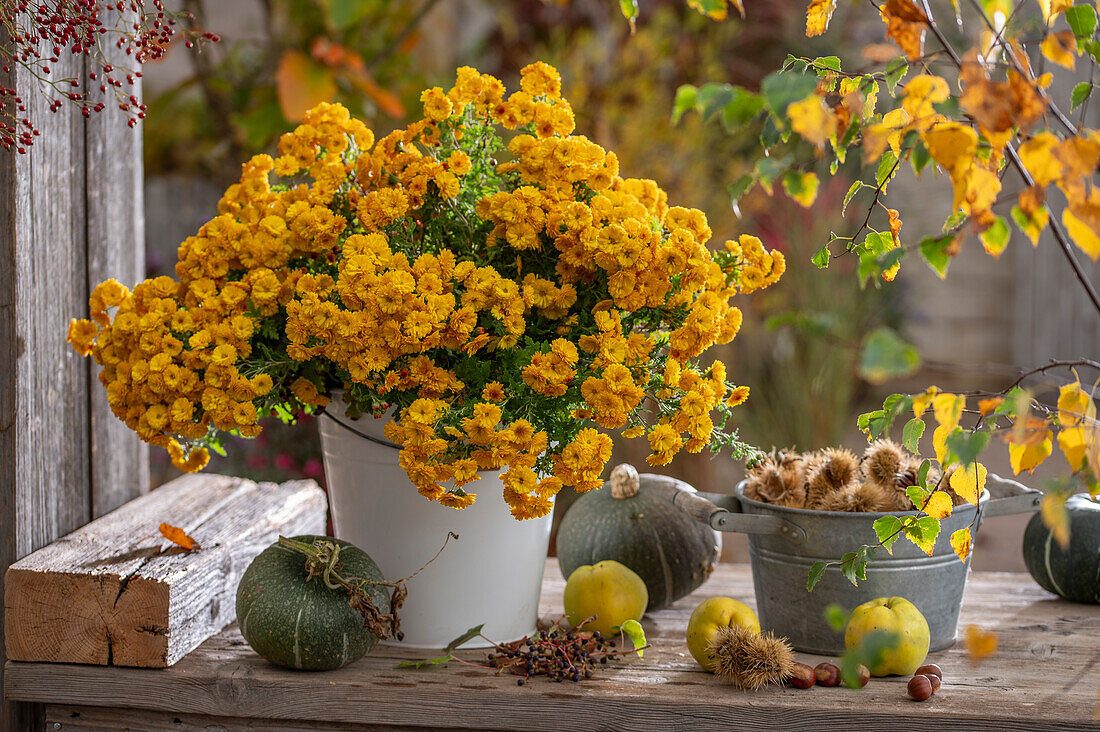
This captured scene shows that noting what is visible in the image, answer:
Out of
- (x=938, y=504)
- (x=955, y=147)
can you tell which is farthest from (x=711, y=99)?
(x=938, y=504)

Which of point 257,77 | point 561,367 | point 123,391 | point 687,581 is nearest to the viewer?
point 561,367

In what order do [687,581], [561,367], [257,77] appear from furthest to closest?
[257,77], [687,581], [561,367]

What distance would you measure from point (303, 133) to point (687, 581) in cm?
74

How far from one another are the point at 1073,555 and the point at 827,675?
488 millimetres

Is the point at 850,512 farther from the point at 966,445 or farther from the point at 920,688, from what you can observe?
the point at 966,445

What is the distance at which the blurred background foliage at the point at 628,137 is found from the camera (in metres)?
2.93

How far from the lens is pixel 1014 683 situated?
1.04 meters

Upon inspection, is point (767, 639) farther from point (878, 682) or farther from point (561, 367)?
point (561, 367)

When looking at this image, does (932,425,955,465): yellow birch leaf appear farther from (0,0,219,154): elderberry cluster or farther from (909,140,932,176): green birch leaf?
(0,0,219,154): elderberry cluster

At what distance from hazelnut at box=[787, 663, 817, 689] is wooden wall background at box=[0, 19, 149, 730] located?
35.4 inches

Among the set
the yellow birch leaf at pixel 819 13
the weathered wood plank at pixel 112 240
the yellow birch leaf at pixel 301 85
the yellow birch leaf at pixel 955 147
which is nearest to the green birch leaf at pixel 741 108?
the yellow birch leaf at pixel 955 147

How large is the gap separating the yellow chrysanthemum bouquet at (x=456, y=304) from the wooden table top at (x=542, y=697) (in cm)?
22

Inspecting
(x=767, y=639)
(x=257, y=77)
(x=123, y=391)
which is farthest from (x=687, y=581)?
(x=257, y=77)

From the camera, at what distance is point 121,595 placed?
1.07 m
